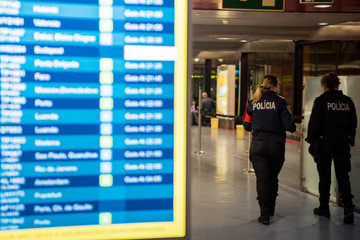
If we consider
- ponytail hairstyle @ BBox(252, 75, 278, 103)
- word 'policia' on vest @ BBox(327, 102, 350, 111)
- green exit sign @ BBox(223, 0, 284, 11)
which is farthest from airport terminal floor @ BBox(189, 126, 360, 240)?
green exit sign @ BBox(223, 0, 284, 11)

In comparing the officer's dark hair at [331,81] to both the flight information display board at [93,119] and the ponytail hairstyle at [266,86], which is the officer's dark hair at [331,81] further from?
the flight information display board at [93,119]

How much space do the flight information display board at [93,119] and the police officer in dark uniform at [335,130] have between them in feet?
14.9

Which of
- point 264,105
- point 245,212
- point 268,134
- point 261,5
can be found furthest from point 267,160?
point 261,5

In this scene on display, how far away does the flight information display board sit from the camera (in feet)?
7.29

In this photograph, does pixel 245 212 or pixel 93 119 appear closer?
pixel 93 119

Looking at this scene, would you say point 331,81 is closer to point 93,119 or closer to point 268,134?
point 268,134

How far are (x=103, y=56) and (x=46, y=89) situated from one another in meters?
0.28

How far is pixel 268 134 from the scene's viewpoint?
6.38 meters

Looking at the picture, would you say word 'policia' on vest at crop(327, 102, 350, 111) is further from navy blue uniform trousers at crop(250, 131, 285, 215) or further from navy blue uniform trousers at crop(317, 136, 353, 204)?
navy blue uniform trousers at crop(250, 131, 285, 215)

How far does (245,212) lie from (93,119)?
17.3ft

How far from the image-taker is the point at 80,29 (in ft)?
7.46

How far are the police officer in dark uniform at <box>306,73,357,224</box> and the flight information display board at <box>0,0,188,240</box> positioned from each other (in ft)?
14.9

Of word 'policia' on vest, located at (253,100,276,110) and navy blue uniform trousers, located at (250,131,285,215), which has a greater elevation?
word 'policia' on vest, located at (253,100,276,110)

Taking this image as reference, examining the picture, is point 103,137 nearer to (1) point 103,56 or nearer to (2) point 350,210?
(1) point 103,56
